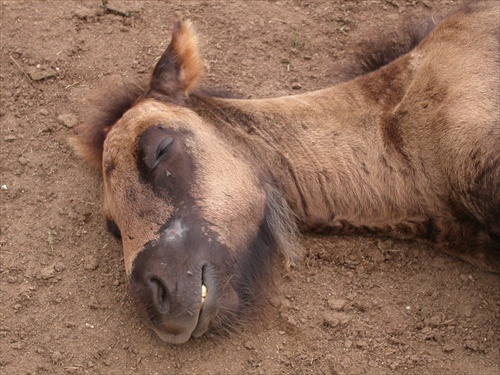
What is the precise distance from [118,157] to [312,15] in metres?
3.14

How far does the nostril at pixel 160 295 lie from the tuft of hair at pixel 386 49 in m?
2.51

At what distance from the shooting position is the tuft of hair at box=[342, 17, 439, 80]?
5.70m

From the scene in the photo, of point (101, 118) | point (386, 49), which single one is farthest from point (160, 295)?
point (386, 49)

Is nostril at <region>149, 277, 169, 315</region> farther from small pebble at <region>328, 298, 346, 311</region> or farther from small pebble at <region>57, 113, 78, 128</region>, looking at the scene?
small pebble at <region>57, 113, 78, 128</region>

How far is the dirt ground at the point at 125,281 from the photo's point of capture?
4488 mm

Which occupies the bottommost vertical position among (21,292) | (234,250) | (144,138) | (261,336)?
(21,292)

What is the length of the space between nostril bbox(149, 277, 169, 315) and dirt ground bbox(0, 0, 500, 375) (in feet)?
1.70

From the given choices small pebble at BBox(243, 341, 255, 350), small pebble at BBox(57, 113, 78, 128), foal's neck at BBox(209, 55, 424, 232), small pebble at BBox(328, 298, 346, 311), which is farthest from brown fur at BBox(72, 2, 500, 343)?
small pebble at BBox(57, 113, 78, 128)

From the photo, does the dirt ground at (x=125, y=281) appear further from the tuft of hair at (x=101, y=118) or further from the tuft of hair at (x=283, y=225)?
the tuft of hair at (x=101, y=118)

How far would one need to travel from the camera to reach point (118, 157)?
4.55 metres

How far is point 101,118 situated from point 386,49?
2.27 m

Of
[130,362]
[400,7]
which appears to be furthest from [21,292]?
A: [400,7]

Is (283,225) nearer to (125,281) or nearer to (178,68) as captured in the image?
(125,281)

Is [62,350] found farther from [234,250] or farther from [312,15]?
[312,15]
